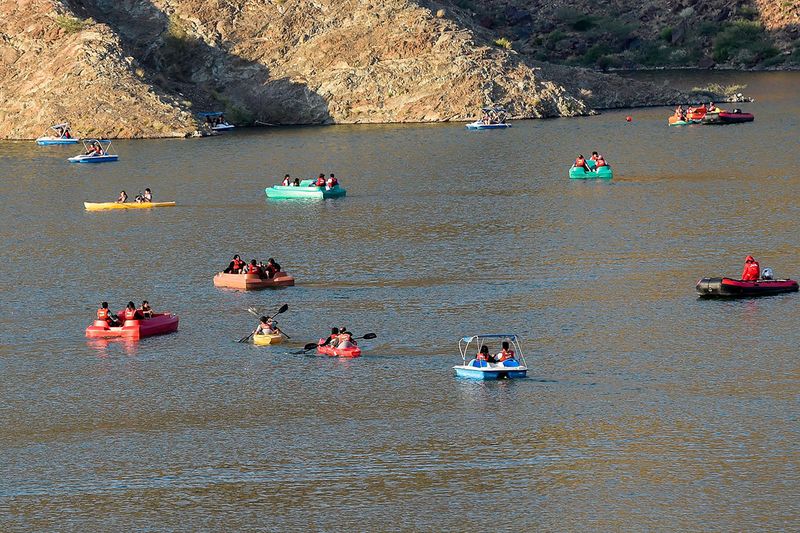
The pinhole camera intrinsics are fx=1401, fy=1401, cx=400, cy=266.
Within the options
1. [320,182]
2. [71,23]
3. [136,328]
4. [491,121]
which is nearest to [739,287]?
[136,328]

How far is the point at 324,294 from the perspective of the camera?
75.6m

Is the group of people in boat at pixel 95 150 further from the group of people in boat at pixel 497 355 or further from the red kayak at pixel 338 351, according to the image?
the group of people in boat at pixel 497 355

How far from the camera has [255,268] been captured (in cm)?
7838

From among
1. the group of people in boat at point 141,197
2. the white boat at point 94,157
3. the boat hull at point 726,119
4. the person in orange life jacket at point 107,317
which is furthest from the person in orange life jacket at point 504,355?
the boat hull at point 726,119

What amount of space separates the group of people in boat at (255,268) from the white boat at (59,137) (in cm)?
8702

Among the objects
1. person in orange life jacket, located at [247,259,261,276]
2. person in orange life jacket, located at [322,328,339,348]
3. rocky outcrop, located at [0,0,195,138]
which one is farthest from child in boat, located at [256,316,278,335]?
rocky outcrop, located at [0,0,195,138]

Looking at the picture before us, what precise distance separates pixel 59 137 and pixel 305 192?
5826 centimetres

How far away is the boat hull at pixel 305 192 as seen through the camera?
114000 millimetres

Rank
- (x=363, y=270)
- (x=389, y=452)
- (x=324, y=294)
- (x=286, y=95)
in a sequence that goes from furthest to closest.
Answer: (x=286, y=95)
(x=363, y=270)
(x=324, y=294)
(x=389, y=452)

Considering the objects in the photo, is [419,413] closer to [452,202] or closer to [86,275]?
[86,275]

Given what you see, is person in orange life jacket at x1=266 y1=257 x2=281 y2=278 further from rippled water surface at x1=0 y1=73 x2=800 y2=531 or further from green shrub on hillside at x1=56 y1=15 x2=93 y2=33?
green shrub on hillside at x1=56 y1=15 x2=93 y2=33

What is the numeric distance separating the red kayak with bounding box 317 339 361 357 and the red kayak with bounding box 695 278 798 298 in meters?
19.2

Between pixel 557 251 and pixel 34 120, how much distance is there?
9885cm

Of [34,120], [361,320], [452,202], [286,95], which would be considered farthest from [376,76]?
[361,320]
